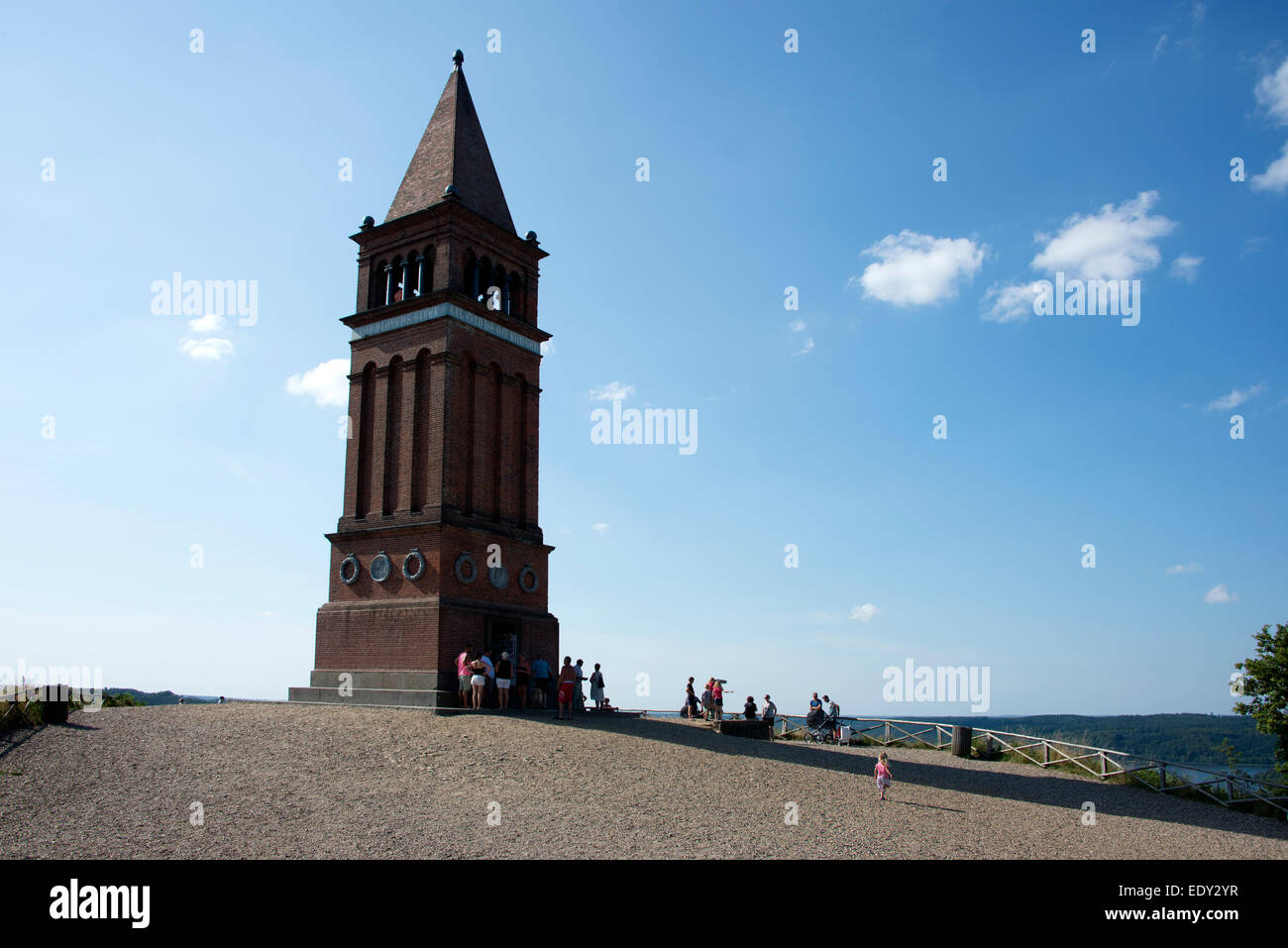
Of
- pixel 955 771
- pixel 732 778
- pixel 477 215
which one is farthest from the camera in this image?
pixel 477 215

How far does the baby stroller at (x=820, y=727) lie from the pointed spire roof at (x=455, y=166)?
18.5m

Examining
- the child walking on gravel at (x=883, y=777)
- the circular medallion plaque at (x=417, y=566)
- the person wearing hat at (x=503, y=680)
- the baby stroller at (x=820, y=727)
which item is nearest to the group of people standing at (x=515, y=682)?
the person wearing hat at (x=503, y=680)

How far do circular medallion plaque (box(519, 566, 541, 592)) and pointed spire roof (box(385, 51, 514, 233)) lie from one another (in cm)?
1094

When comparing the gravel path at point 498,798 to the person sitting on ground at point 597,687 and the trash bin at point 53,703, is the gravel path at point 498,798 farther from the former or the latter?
the person sitting on ground at point 597,687

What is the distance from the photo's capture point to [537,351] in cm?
2897

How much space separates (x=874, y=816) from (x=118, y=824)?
1134 cm

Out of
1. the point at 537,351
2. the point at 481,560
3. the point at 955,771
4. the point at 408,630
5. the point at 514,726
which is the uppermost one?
the point at 537,351

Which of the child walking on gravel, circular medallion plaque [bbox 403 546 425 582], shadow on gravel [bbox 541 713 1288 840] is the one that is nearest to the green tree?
shadow on gravel [bbox 541 713 1288 840]

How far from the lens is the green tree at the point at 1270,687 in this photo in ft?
92.4

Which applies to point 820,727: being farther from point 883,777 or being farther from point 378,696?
point 378,696
